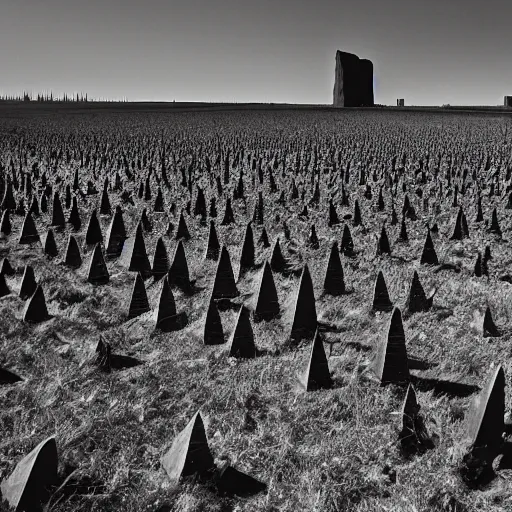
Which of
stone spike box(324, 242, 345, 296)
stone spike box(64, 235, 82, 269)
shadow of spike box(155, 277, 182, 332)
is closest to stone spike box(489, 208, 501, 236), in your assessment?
stone spike box(324, 242, 345, 296)

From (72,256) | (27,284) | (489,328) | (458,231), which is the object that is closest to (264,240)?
(72,256)

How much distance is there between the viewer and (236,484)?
2375 mm

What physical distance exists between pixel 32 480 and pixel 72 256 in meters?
3.34

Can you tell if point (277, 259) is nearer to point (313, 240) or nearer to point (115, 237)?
point (313, 240)

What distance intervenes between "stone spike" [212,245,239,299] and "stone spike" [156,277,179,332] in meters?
0.53

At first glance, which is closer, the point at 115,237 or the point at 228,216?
the point at 115,237

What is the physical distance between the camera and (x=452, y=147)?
14016mm

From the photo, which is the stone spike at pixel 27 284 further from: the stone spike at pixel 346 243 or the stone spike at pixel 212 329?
the stone spike at pixel 346 243

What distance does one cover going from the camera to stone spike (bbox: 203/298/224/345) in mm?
3664

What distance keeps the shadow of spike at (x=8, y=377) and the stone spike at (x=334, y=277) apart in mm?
2406

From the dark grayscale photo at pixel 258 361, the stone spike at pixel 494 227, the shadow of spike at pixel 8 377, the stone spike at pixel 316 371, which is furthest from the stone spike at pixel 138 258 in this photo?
the stone spike at pixel 494 227

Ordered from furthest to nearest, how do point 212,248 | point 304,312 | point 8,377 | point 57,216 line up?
point 57,216, point 212,248, point 304,312, point 8,377

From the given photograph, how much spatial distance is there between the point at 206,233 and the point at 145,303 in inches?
88.7

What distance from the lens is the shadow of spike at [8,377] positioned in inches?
125
